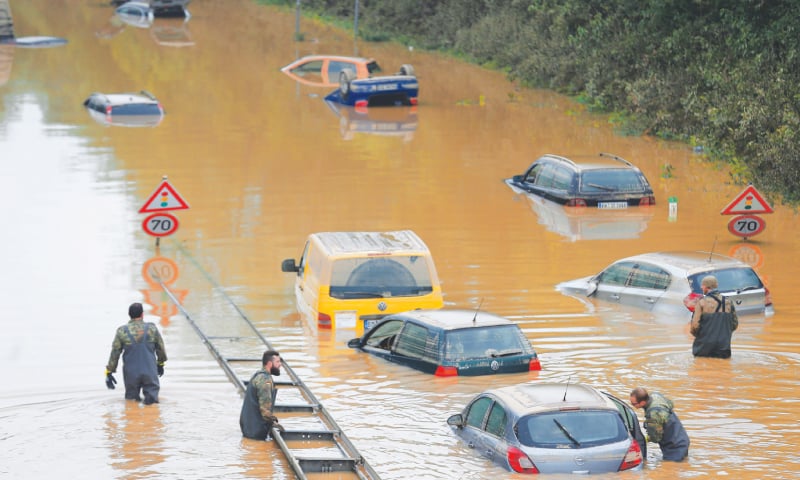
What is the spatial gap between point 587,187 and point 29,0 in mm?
78669

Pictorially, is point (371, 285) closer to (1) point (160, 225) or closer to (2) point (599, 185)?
(1) point (160, 225)

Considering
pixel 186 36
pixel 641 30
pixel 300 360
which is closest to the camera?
pixel 300 360

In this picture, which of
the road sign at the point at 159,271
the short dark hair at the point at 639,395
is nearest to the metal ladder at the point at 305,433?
the short dark hair at the point at 639,395

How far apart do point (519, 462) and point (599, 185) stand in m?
18.9

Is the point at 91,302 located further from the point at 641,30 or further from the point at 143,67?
the point at 143,67

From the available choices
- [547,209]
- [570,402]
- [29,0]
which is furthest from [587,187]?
[29,0]

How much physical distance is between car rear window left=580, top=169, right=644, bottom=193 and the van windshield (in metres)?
11.9

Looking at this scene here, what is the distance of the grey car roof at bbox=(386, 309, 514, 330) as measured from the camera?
1786 cm

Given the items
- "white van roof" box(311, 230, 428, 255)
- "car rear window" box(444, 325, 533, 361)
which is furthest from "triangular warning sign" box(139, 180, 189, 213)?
"car rear window" box(444, 325, 533, 361)

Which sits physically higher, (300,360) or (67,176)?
(67,176)

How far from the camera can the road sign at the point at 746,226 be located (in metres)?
27.3

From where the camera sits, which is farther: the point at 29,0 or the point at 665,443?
the point at 29,0

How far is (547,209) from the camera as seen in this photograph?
3234cm

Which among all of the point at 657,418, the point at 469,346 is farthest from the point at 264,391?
the point at 657,418
